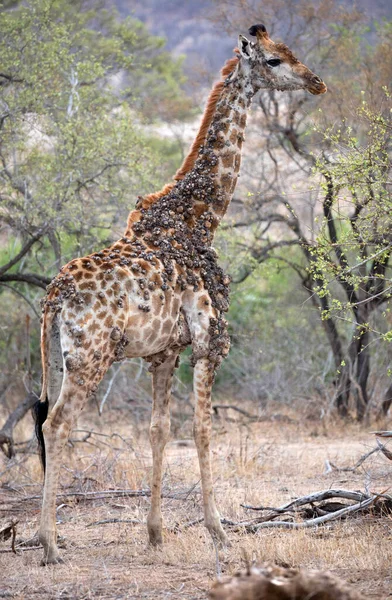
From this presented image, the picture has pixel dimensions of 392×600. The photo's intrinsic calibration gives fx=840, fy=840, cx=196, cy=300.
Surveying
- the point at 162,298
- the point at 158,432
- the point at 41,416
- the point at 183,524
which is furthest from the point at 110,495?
the point at 162,298

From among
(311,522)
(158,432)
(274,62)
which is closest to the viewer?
(311,522)

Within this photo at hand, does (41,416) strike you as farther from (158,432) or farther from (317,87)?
(317,87)

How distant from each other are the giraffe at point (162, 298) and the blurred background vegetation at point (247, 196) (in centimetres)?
95

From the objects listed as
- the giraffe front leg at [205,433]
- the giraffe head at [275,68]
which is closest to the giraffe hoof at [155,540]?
the giraffe front leg at [205,433]

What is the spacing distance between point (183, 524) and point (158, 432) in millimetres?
835

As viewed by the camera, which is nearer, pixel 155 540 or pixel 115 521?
pixel 155 540

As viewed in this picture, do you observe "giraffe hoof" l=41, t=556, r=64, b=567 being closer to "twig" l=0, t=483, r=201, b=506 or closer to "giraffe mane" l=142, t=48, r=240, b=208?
"twig" l=0, t=483, r=201, b=506

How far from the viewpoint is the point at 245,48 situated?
7.18 m

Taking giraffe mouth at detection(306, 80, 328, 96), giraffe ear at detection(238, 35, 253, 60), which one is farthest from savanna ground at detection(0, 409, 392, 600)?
giraffe ear at detection(238, 35, 253, 60)

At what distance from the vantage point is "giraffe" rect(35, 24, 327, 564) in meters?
6.02

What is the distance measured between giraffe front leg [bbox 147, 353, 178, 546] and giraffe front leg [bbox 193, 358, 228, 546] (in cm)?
30

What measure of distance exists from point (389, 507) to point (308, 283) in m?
7.84

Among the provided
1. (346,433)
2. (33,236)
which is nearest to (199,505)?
(33,236)

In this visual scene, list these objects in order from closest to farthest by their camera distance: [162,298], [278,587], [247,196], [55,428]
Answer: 1. [278,587]
2. [55,428]
3. [162,298]
4. [247,196]
